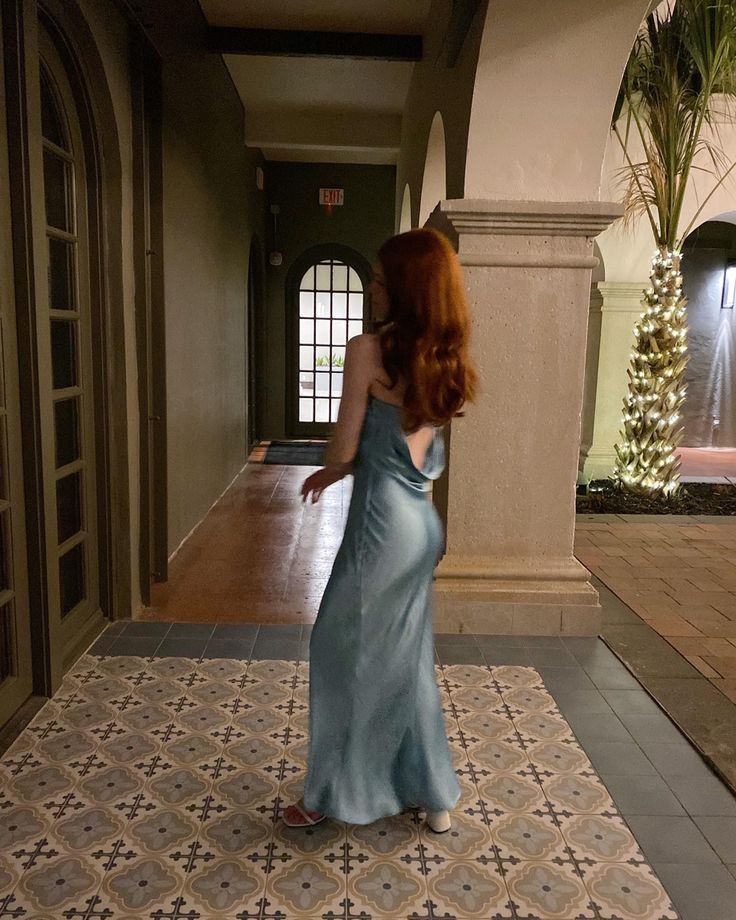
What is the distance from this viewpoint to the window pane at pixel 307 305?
10859mm

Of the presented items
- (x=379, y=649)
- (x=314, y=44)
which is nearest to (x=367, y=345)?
(x=379, y=649)

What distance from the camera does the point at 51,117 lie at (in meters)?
3.16

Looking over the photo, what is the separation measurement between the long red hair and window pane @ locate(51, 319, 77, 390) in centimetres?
182

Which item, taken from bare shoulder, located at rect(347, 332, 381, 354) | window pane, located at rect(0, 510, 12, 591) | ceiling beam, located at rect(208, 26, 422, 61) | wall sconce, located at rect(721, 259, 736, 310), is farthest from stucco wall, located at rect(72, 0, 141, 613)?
wall sconce, located at rect(721, 259, 736, 310)

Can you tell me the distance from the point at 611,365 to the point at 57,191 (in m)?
6.15

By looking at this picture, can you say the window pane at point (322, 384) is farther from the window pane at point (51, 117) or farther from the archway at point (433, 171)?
the window pane at point (51, 117)

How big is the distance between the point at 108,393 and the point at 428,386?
2.21m

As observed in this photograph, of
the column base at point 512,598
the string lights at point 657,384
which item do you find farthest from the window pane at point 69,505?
the string lights at point 657,384

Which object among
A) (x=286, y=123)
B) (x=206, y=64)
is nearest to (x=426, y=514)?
(x=206, y=64)

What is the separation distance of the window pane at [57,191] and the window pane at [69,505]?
1067 millimetres

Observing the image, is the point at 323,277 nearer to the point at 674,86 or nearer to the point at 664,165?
the point at 664,165

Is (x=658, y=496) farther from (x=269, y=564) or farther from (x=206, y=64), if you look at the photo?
(x=206, y=64)

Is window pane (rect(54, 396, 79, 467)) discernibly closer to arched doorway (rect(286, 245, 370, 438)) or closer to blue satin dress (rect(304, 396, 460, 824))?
blue satin dress (rect(304, 396, 460, 824))

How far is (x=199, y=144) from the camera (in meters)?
5.54
